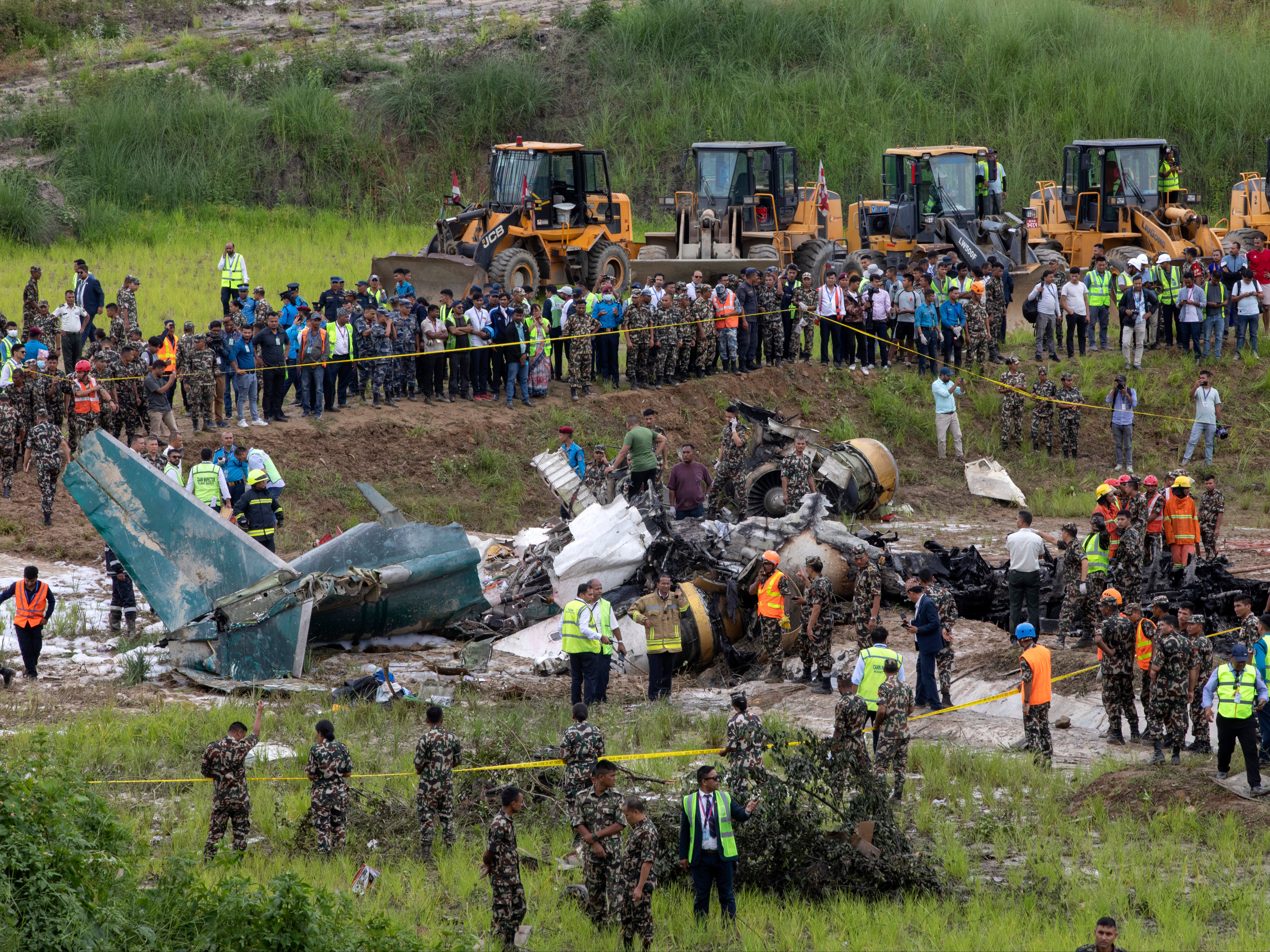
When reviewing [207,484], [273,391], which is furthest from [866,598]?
[273,391]

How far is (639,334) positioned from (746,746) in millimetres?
12825

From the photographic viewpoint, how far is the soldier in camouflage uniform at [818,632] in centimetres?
1352

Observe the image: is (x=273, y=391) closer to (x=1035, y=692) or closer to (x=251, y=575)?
(x=251, y=575)

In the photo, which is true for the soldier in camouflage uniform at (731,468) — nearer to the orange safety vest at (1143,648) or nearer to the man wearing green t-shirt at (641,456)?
the man wearing green t-shirt at (641,456)

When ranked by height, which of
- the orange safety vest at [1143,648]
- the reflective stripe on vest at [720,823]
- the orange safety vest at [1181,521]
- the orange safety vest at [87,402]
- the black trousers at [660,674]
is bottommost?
the black trousers at [660,674]

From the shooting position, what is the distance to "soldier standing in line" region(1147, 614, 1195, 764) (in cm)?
1119

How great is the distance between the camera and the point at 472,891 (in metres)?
9.46

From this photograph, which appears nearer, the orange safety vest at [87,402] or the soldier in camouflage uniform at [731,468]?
the orange safety vest at [87,402]

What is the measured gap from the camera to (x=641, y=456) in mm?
18188

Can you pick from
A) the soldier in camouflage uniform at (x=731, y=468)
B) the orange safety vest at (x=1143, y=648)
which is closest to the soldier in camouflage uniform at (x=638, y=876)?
the orange safety vest at (x=1143, y=648)

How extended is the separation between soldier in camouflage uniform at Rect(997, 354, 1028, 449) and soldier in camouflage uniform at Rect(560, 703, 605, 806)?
1389 cm

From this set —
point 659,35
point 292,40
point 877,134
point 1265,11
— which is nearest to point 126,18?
point 292,40

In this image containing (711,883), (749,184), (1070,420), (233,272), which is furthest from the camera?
(749,184)

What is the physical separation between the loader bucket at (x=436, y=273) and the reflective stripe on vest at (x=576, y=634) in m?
11.0
